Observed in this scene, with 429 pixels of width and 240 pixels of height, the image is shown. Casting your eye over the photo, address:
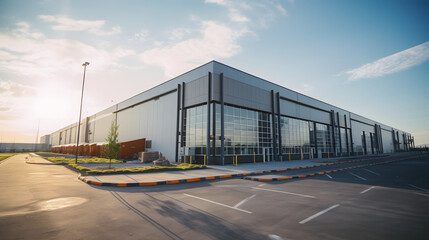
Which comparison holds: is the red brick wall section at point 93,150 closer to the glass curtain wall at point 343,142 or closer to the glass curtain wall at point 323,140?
the glass curtain wall at point 323,140

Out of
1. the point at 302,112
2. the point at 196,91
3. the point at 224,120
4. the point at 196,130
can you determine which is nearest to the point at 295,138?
the point at 302,112

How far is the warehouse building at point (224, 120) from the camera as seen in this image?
2444 cm

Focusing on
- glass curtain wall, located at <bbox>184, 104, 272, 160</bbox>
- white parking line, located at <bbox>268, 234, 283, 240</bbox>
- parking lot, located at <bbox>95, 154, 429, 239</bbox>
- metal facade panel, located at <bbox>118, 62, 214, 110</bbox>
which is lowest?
parking lot, located at <bbox>95, 154, 429, 239</bbox>

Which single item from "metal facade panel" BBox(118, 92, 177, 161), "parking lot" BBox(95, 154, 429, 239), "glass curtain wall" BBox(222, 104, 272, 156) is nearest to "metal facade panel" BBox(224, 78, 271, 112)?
"glass curtain wall" BBox(222, 104, 272, 156)

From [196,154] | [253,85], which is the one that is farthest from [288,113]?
[196,154]

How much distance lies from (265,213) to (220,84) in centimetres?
2057

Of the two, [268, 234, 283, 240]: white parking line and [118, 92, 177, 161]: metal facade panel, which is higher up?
[118, 92, 177, 161]: metal facade panel

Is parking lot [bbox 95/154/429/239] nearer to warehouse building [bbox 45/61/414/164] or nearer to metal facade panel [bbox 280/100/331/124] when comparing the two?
warehouse building [bbox 45/61/414/164]

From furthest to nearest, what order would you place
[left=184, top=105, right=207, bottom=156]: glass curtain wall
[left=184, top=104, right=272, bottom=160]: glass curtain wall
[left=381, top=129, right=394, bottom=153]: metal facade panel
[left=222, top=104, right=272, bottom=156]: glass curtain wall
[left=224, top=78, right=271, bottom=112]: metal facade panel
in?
[left=381, top=129, right=394, bottom=153]: metal facade panel
[left=224, top=78, right=271, bottom=112]: metal facade panel
[left=222, top=104, right=272, bottom=156]: glass curtain wall
[left=184, top=105, right=207, bottom=156]: glass curtain wall
[left=184, top=104, right=272, bottom=160]: glass curtain wall

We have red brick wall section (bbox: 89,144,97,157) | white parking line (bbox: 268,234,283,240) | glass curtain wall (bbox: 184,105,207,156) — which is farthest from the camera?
red brick wall section (bbox: 89,144,97,157)

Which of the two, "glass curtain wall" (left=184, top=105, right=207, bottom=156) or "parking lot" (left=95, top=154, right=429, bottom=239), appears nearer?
"parking lot" (left=95, top=154, right=429, bottom=239)

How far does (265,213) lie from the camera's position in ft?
17.5

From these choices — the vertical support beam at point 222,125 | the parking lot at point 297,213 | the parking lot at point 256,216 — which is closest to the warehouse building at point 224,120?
the vertical support beam at point 222,125

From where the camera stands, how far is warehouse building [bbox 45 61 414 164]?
24438 millimetres
